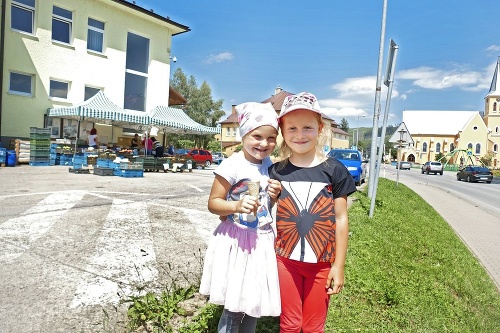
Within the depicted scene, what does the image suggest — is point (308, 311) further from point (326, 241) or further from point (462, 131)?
point (462, 131)

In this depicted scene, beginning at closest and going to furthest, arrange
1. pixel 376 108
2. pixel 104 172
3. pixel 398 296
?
1. pixel 398 296
2. pixel 376 108
3. pixel 104 172

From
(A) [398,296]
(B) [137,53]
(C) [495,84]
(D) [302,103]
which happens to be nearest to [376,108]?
(A) [398,296]

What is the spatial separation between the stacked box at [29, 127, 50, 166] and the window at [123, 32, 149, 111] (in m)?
6.59

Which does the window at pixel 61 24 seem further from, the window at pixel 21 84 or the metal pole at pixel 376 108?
A: the metal pole at pixel 376 108

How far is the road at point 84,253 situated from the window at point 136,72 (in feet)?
49.1

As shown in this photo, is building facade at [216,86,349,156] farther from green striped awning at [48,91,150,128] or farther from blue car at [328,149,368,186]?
green striped awning at [48,91,150,128]

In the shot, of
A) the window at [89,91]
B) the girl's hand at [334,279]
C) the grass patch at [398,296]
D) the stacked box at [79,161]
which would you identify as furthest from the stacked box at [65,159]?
the girl's hand at [334,279]

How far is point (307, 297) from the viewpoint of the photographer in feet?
6.83

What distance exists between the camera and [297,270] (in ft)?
6.78

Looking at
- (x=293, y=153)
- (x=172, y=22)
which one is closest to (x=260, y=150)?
(x=293, y=153)

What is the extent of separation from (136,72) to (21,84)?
657 centimetres

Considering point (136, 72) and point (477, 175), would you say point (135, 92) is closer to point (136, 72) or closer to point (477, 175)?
point (136, 72)

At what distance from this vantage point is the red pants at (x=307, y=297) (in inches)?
81.0

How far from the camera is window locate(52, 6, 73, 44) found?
59.2ft
